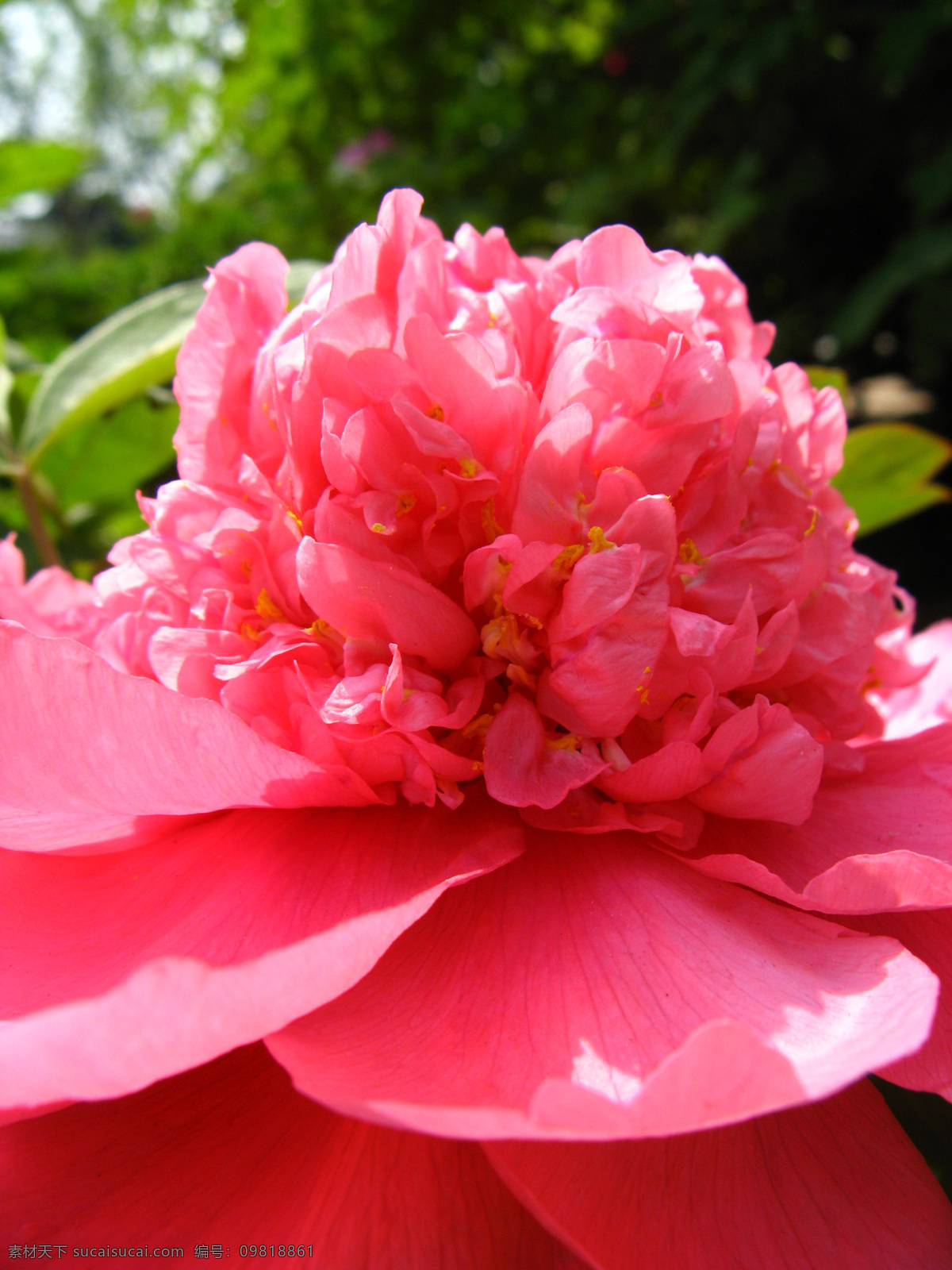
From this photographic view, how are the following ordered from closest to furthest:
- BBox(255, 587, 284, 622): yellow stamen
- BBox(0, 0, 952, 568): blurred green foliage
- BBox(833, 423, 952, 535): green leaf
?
BBox(255, 587, 284, 622): yellow stamen, BBox(833, 423, 952, 535): green leaf, BBox(0, 0, 952, 568): blurred green foliage

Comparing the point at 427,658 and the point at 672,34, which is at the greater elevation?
the point at 672,34

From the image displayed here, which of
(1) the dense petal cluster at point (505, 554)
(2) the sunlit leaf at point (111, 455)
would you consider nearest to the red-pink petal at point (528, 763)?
(1) the dense petal cluster at point (505, 554)

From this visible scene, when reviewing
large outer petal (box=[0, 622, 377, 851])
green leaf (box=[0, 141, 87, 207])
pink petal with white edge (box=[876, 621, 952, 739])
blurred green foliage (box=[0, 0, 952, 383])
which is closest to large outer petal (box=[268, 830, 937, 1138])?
large outer petal (box=[0, 622, 377, 851])

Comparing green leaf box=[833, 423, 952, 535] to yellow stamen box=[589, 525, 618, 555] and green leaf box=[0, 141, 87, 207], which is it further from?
green leaf box=[0, 141, 87, 207]

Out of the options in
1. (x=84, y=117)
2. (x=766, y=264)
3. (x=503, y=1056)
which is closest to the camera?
(x=503, y=1056)

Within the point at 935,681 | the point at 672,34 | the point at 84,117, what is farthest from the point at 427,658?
the point at 84,117

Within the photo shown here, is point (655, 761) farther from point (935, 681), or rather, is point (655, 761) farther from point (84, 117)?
point (84, 117)

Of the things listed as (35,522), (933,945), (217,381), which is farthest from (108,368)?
(933,945)
